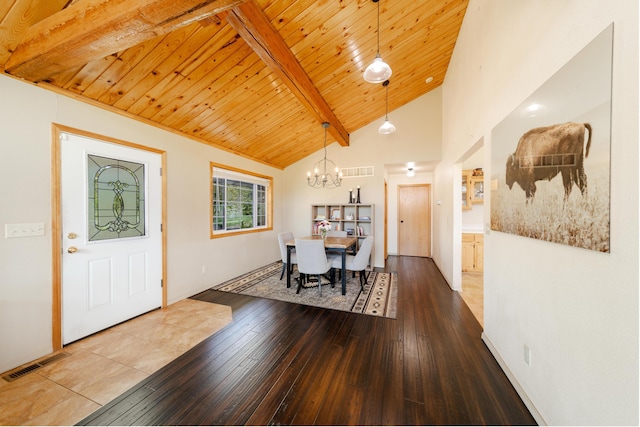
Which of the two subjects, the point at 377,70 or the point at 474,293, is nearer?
the point at 377,70

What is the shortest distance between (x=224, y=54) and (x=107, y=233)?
2.33 m

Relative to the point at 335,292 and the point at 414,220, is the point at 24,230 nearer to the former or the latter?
the point at 335,292

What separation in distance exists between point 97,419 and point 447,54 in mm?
5543

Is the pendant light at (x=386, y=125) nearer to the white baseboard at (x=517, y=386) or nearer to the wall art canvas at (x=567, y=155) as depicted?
the wall art canvas at (x=567, y=155)

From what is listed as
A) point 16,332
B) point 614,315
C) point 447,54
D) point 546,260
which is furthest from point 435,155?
point 16,332

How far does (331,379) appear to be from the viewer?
173cm

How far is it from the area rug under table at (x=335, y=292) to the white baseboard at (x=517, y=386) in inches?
36.9

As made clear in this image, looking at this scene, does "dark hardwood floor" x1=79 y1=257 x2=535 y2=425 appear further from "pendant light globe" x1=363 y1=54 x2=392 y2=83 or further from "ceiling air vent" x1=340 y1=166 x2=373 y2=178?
"ceiling air vent" x1=340 y1=166 x2=373 y2=178

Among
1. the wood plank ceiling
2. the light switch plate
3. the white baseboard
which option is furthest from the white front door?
the white baseboard

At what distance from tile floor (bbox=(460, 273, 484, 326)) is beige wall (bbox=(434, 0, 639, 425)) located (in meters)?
0.77

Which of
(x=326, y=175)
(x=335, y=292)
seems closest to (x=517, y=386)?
(x=335, y=292)

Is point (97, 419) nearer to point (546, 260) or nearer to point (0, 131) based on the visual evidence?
point (0, 131)

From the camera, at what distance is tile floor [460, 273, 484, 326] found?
2851 mm

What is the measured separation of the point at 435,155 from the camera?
14.9ft
